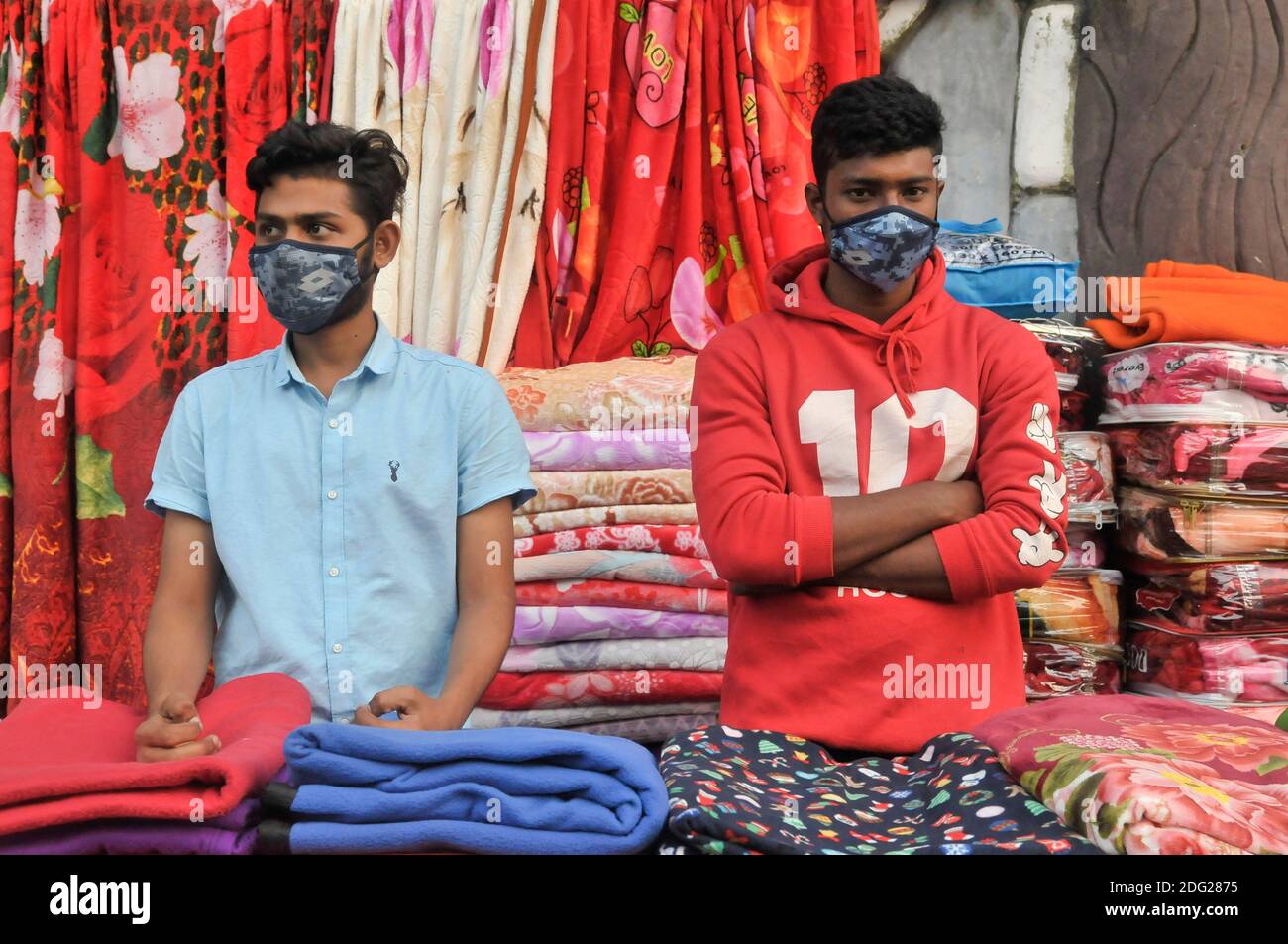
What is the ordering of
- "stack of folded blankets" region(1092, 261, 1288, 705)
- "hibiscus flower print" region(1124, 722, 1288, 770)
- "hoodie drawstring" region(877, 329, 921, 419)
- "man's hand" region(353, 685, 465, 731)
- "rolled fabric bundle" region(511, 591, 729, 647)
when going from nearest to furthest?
"hibiscus flower print" region(1124, 722, 1288, 770) → "man's hand" region(353, 685, 465, 731) → "hoodie drawstring" region(877, 329, 921, 419) → "rolled fabric bundle" region(511, 591, 729, 647) → "stack of folded blankets" region(1092, 261, 1288, 705)

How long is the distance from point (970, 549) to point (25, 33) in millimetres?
2418

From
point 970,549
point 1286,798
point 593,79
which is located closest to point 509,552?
Result: point 970,549

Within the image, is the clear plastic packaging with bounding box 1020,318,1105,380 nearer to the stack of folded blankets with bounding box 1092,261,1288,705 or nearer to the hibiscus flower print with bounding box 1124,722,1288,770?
the stack of folded blankets with bounding box 1092,261,1288,705

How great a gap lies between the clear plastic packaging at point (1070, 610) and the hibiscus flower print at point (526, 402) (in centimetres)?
96

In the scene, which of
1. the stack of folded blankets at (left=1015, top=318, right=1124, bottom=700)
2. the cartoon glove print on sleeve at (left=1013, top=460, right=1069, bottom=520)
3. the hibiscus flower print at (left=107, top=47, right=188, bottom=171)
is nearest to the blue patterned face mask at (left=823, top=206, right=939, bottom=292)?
the cartoon glove print on sleeve at (left=1013, top=460, right=1069, bottom=520)

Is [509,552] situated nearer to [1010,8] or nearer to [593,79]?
[593,79]

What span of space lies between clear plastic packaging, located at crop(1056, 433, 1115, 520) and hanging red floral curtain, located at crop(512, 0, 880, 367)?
683 mm

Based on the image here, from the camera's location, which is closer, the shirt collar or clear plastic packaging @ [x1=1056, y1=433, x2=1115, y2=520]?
the shirt collar

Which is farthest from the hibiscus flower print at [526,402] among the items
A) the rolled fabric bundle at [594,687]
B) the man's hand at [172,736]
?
the man's hand at [172,736]

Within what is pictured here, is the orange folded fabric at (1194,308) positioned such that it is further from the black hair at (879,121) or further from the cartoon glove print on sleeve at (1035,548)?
the cartoon glove print on sleeve at (1035,548)

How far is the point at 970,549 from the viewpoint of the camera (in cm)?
151

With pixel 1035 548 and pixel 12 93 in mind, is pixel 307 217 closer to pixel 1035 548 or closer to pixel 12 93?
pixel 1035 548

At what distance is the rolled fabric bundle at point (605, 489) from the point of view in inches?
90.6

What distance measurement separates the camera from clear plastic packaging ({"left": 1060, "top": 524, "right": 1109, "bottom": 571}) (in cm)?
245
